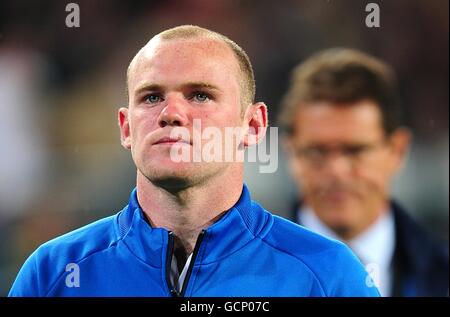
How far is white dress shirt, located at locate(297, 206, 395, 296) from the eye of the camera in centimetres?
185

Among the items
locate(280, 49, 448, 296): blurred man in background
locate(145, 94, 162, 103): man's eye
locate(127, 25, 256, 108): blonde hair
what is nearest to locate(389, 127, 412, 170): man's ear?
locate(280, 49, 448, 296): blurred man in background

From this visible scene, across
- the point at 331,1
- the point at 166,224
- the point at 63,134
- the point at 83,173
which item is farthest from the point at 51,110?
the point at 331,1

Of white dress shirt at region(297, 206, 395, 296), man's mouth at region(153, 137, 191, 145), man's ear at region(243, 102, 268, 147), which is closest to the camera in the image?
man's mouth at region(153, 137, 191, 145)

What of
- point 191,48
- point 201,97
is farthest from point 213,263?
point 191,48

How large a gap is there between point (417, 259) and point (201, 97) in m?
0.81

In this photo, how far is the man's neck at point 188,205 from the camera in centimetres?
160

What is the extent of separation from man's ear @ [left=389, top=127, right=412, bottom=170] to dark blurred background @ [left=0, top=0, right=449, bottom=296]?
26mm

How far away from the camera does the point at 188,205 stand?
161 centimetres

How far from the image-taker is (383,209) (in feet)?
6.22

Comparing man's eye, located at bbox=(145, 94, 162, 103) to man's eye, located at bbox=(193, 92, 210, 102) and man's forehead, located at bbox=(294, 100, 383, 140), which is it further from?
man's forehead, located at bbox=(294, 100, 383, 140)

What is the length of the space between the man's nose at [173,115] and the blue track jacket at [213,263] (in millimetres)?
214

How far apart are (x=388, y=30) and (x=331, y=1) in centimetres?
19
